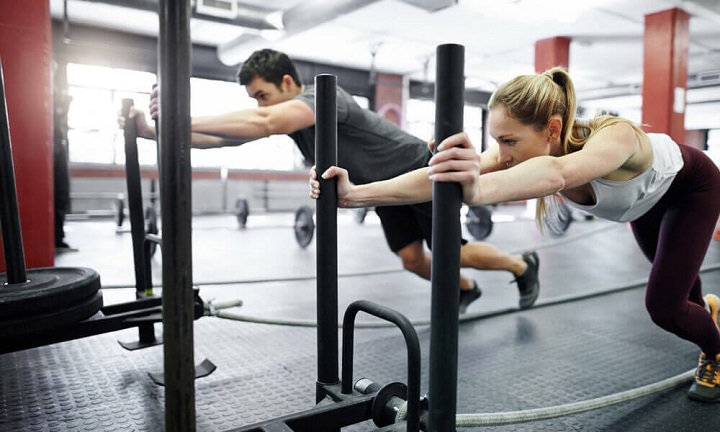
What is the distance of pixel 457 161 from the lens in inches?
29.6

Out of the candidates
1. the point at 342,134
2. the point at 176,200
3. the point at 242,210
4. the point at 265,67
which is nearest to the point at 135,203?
the point at 265,67

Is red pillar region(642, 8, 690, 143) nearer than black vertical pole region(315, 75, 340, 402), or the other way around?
black vertical pole region(315, 75, 340, 402)

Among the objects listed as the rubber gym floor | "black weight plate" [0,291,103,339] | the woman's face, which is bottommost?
the rubber gym floor

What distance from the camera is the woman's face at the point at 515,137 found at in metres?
1.04

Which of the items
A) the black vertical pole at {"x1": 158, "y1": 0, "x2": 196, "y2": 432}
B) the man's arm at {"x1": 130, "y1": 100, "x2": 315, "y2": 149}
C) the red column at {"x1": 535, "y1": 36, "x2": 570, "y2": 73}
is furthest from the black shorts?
the red column at {"x1": 535, "y1": 36, "x2": 570, "y2": 73}

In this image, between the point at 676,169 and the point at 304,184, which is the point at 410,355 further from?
the point at 304,184

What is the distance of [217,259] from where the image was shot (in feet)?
12.5

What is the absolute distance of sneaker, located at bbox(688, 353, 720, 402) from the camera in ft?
4.58

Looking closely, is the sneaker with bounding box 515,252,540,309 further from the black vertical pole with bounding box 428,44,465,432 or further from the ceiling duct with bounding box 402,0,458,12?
the ceiling duct with bounding box 402,0,458,12

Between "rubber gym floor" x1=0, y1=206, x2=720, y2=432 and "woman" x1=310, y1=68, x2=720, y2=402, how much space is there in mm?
284

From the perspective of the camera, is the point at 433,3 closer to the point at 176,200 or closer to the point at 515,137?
the point at 515,137

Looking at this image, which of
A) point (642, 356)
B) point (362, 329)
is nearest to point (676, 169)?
point (642, 356)

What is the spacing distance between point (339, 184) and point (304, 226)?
11.7ft

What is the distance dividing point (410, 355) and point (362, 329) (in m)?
1.22
